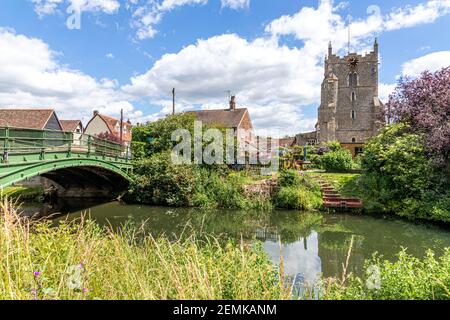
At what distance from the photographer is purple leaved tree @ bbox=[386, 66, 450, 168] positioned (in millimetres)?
12328

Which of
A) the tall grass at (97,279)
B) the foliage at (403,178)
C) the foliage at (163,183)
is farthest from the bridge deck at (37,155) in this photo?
the foliage at (403,178)

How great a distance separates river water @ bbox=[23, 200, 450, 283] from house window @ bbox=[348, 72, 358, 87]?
34.2 meters

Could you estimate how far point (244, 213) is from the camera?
14.9 meters

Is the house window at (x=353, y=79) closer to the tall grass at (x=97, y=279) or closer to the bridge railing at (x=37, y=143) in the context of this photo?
the bridge railing at (x=37, y=143)

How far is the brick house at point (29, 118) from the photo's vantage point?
28.9 m

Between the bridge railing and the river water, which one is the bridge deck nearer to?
the bridge railing

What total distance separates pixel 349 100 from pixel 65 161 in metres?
40.7

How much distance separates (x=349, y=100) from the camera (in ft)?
139

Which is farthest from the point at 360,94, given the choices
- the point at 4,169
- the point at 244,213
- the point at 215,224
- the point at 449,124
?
the point at 4,169

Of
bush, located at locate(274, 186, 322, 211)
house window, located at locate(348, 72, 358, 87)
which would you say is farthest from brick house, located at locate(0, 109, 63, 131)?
house window, located at locate(348, 72, 358, 87)

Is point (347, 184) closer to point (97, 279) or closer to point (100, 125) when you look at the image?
point (97, 279)

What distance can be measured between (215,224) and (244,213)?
108 inches

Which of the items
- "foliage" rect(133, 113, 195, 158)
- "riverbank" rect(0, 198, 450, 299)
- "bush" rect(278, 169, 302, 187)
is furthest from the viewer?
"foliage" rect(133, 113, 195, 158)
